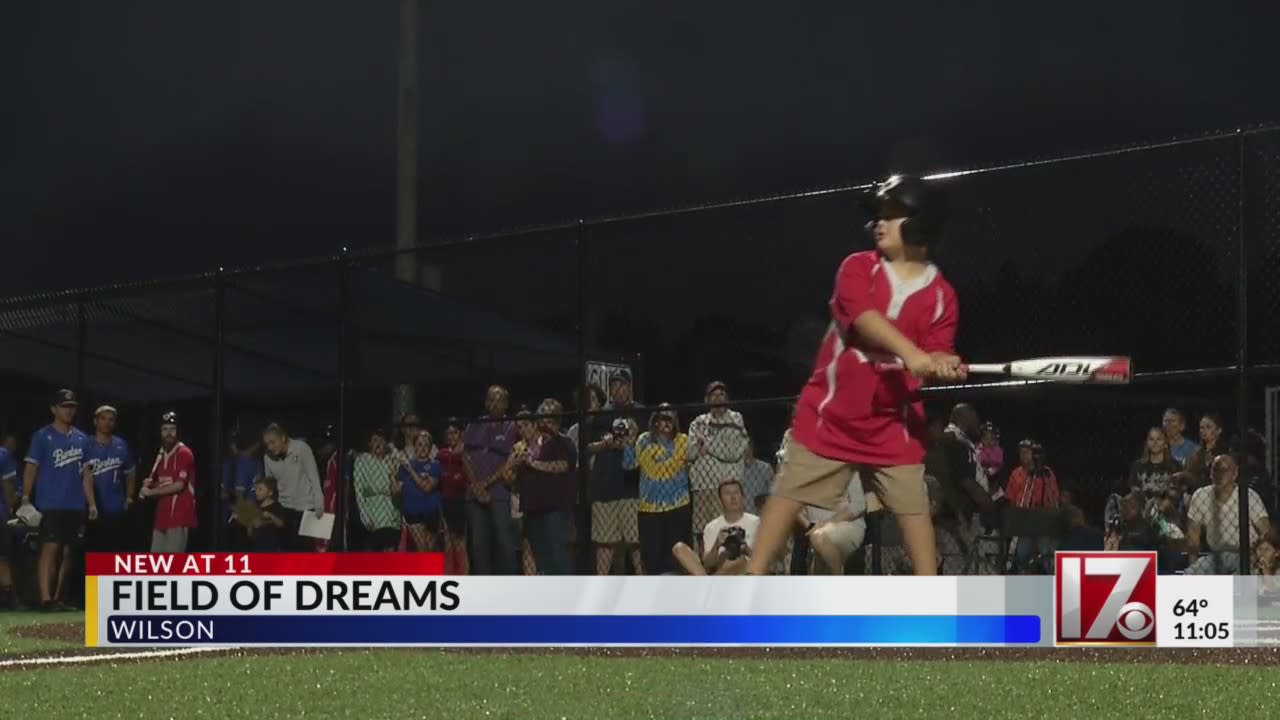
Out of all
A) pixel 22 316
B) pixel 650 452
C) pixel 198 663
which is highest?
pixel 22 316

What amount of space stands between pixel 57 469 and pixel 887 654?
9.96 m

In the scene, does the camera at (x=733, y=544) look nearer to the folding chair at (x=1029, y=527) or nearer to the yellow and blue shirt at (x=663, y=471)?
the yellow and blue shirt at (x=663, y=471)

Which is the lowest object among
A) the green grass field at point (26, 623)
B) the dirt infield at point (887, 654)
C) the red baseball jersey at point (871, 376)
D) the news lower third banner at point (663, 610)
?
the green grass field at point (26, 623)

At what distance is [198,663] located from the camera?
9.38m

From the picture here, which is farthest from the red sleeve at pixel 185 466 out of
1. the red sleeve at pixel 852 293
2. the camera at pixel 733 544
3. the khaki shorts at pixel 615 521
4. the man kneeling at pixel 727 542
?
the red sleeve at pixel 852 293

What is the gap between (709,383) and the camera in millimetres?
18016

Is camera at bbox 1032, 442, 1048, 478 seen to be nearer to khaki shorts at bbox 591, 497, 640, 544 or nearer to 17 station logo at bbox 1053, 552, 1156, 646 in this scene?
khaki shorts at bbox 591, 497, 640, 544

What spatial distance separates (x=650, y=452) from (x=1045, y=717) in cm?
681

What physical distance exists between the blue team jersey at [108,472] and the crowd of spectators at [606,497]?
0.8 inches

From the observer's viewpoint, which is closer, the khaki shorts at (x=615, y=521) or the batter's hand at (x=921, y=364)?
the batter's hand at (x=921, y=364)

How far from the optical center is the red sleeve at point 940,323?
19.4ft

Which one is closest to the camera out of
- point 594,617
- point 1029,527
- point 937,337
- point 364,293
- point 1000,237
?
point 937,337

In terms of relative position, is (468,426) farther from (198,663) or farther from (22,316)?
(22,316)

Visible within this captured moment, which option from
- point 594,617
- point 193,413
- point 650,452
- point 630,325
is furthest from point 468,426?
point 630,325
